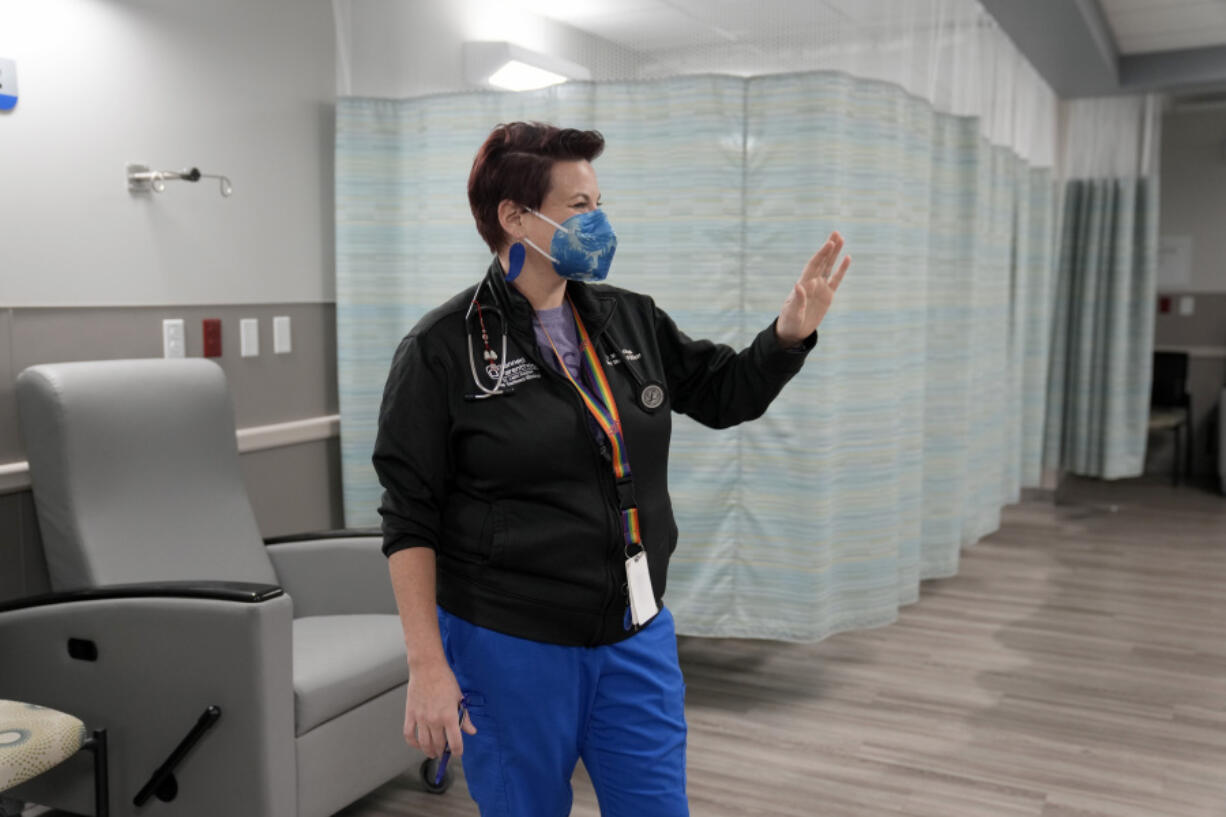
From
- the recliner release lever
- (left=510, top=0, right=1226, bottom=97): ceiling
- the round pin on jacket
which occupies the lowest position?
the recliner release lever

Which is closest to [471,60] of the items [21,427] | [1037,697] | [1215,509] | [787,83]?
[787,83]

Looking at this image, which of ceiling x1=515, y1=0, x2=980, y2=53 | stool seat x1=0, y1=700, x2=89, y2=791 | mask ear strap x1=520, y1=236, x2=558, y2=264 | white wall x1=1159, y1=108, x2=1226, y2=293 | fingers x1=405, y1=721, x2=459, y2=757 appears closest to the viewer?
fingers x1=405, y1=721, x2=459, y2=757

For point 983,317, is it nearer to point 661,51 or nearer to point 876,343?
point 876,343

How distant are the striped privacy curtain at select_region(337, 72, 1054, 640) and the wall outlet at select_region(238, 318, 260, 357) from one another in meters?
0.27

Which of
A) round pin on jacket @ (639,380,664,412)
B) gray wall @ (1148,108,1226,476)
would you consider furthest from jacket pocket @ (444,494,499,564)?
gray wall @ (1148,108,1226,476)

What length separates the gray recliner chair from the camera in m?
2.11

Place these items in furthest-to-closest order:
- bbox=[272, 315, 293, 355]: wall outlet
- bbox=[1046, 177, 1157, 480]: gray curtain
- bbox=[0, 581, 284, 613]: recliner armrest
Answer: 1. bbox=[1046, 177, 1157, 480]: gray curtain
2. bbox=[272, 315, 293, 355]: wall outlet
3. bbox=[0, 581, 284, 613]: recliner armrest

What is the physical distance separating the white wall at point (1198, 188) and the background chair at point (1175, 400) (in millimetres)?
538

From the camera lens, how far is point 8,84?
245 cm

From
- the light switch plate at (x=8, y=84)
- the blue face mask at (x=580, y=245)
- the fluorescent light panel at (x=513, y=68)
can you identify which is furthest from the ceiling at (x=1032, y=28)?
the blue face mask at (x=580, y=245)

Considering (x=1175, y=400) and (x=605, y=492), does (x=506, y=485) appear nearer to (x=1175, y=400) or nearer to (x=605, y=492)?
(x=605, y=492)

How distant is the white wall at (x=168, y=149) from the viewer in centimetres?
253

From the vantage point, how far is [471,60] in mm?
3777

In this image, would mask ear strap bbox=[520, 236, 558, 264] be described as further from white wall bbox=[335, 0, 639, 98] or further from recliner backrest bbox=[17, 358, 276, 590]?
white wall bbox=[335, 0, 639, 98]
